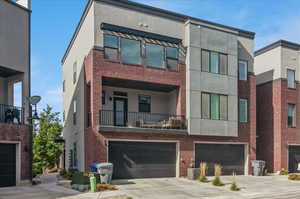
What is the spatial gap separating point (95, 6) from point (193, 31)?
721cm

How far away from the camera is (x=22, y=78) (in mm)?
18969

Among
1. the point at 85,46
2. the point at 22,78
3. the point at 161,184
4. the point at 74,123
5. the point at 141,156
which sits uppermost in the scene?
the point at 85,46

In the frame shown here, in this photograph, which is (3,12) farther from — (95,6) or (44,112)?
(44,112)

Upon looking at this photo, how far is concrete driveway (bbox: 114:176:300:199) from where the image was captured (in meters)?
15.1

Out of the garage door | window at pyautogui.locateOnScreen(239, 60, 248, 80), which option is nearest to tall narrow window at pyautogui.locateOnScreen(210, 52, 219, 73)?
window at pyautogui.locateOnScreen(239, 60, 248, 80)

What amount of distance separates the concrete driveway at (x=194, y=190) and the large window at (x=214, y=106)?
15.9 feet

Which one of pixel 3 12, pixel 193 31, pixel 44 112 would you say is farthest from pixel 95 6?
pixel 44 112

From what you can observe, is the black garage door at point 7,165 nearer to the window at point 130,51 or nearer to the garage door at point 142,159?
the garage door at point 142,159

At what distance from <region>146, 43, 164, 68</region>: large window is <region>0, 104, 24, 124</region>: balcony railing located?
28.8ft

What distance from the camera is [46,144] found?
2872 cm

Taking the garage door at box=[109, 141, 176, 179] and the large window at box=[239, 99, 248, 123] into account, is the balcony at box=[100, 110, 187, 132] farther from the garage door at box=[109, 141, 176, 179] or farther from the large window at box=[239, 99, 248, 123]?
the large window at box=[239, 99, 248, 123]

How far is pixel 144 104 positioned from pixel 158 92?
1509 millimetres

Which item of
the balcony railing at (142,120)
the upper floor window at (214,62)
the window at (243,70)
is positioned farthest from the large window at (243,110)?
the balcony railing at (142,120)

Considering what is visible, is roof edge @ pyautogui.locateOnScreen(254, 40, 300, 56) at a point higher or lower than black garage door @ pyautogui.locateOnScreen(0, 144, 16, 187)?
higher
